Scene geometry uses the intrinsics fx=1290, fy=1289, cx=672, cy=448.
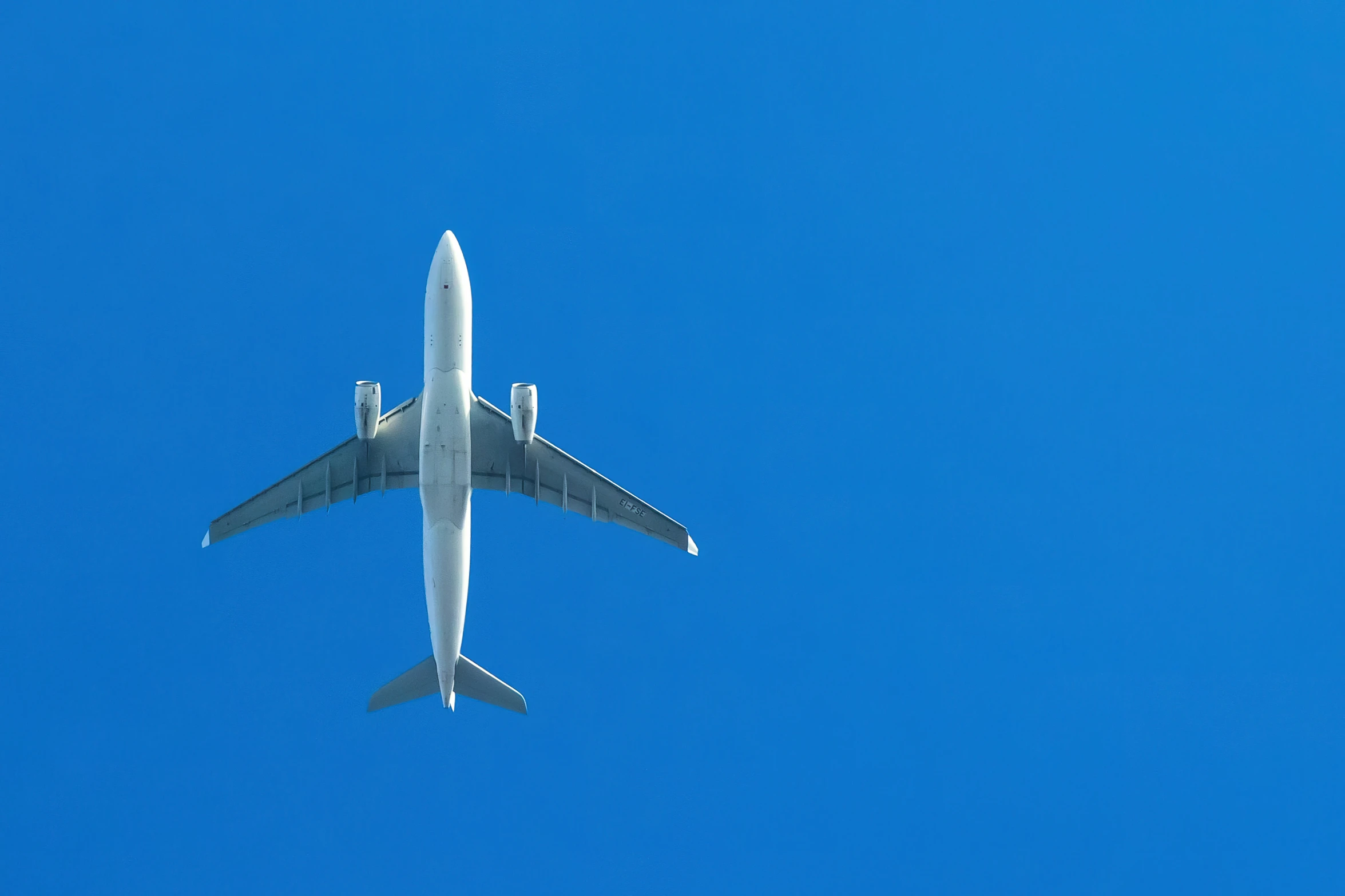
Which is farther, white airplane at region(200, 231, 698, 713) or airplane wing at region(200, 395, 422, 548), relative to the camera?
airplane wing at region(200, 395, 422, 548)

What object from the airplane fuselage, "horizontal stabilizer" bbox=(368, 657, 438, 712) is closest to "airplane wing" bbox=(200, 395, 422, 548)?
the airplane fuselage

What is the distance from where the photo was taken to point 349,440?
152 ft

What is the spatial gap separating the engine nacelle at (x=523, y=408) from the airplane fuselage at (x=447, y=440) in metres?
1.52

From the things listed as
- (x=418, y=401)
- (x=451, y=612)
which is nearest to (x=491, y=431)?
(x=418, y=401)

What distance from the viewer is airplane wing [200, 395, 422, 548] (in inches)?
1828

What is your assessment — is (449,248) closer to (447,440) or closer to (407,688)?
(447,440)

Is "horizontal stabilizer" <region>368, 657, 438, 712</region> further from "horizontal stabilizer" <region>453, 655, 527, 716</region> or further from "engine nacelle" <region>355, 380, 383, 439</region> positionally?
"engine nacelle" <region>355, 380, 383, 439</region>

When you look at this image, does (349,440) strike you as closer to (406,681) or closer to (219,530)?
(219,530)

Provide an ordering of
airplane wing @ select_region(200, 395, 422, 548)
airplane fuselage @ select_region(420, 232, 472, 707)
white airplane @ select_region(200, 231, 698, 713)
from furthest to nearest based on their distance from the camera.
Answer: airplane wing @ select_region(200, 395, 422, 548) < white airplane @ select_region(200, 231, 698, 713) < airplane fuselage @ select_region(420, 232, 472, 707)

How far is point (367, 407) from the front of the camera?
4388 cm

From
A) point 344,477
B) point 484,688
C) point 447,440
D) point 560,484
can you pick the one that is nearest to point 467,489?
point 447,440

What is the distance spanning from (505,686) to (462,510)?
7.67 m

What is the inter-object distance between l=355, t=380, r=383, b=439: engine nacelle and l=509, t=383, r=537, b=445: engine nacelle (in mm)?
4640

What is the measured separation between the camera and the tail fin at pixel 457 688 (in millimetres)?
46594
